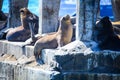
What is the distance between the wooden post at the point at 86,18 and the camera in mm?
12750

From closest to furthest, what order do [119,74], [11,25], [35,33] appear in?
[119,74] → [35,33] → [11,25]

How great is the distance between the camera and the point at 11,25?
1914 cm

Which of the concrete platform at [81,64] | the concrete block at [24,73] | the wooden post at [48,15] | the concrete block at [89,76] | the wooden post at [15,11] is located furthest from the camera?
the wooden post at [15,11]

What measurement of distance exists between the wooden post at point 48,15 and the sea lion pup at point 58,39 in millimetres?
1119

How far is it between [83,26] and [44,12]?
2912 mm

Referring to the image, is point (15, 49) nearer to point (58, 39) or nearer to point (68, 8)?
point (58, 39)

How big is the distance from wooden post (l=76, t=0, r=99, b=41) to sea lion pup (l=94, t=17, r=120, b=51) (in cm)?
30

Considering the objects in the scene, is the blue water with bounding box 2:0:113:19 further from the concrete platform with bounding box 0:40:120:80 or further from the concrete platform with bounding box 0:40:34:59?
the concrete platform with bounding box 0:40:120:80

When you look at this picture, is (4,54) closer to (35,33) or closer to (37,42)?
(35,33)

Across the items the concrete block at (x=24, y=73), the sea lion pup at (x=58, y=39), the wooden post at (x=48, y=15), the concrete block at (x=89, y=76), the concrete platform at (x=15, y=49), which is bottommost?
the concrete block at (x=24, y=73)

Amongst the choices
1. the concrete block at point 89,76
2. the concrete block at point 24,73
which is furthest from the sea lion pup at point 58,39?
the concrete block at point 89,76

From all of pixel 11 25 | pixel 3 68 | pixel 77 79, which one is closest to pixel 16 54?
pixel 3 68

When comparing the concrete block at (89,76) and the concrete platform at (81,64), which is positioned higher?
the concrete platform at (81,64)

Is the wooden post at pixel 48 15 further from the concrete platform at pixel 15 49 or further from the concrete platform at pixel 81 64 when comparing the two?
the concrete platform at pixel 81 64
